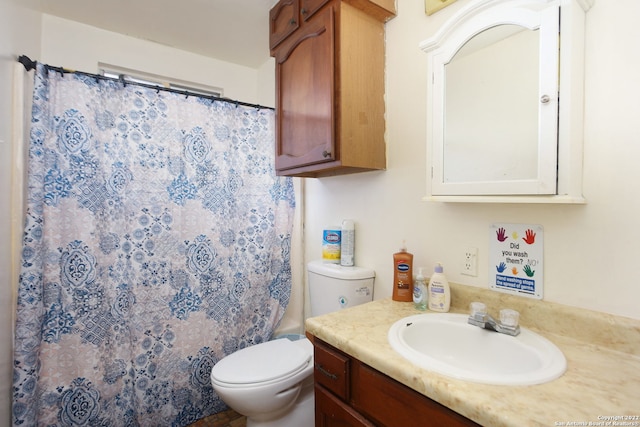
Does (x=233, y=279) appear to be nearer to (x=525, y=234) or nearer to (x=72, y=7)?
(x=525, y=234)

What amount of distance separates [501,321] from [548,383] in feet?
0.91

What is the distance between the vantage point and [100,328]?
147 cm

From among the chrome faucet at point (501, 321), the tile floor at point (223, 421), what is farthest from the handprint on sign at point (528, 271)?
the tile floor at point (223, 421)

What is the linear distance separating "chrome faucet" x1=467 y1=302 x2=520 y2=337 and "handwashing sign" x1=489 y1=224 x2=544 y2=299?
0.10m

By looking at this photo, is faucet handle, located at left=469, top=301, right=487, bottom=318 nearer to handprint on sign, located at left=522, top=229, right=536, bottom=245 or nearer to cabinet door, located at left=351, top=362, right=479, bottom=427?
handprint on sign, located at left=522, top=229, right=536, bottom=245

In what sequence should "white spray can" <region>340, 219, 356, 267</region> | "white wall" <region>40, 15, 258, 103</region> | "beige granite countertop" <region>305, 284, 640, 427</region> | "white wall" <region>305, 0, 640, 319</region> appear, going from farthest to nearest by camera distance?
"white wall" <region>40, 15, 258, 103</region> → "white spray can" <region>340, 219, 356, 267</region> → "white wall" <region>305, 0, 640, 319</region> → "beige granite countertop" <region>305, 284, 640, 427</region>

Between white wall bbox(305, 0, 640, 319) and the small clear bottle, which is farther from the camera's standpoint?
the small clear bottle

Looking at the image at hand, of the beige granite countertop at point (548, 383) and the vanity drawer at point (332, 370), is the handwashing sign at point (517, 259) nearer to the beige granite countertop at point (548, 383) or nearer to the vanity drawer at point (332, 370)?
the beige granite countertop at point (548, 383)

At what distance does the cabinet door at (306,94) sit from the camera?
125 centimetres

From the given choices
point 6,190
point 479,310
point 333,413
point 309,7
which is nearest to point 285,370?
point 333,413

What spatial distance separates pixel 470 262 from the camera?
1094 millimetres

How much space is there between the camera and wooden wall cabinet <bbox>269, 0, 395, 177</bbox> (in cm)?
124

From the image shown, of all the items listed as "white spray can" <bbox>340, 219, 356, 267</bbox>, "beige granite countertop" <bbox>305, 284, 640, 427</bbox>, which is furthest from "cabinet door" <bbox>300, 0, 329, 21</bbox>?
"beige granite countertop" <bbox>305, 284, 640, 427</bbox>

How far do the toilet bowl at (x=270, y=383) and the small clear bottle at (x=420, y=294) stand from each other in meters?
0.61
